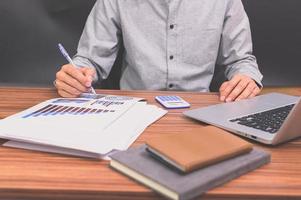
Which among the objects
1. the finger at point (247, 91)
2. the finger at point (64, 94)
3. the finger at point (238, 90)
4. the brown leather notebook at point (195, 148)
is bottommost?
the finger at point (247, 91)

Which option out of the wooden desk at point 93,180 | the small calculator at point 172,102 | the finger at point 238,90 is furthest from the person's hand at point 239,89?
the wooden desk at point 93,180

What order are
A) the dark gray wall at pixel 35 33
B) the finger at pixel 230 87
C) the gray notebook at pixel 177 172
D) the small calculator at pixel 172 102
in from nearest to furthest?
the gray notebook at pixel 177 172 → the small calculator at pixel 172 102 → the finger at pixel 230 87 → the dark gray wall at pixel 35 33

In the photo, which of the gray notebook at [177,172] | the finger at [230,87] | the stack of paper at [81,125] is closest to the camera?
the gray notebook at [177,172]

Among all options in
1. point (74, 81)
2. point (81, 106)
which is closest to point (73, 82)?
point (74, 81)

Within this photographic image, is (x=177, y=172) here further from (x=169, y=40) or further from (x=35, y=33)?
(x=35, y=33)

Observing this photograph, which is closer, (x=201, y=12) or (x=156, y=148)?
(x=156, y=148)

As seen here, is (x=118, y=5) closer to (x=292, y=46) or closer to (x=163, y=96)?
(x=163, y=96)

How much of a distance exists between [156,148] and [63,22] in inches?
43.1

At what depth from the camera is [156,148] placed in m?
0.58

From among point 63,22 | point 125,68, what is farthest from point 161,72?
point 63,22

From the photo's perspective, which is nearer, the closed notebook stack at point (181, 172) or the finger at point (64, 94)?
the closed notebook stack at point (181, 172)

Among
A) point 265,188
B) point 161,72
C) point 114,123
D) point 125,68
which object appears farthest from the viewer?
point 125,68

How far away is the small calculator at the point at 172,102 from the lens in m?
0.95

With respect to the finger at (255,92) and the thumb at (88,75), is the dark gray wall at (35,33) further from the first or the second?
the finger at (255,92)
